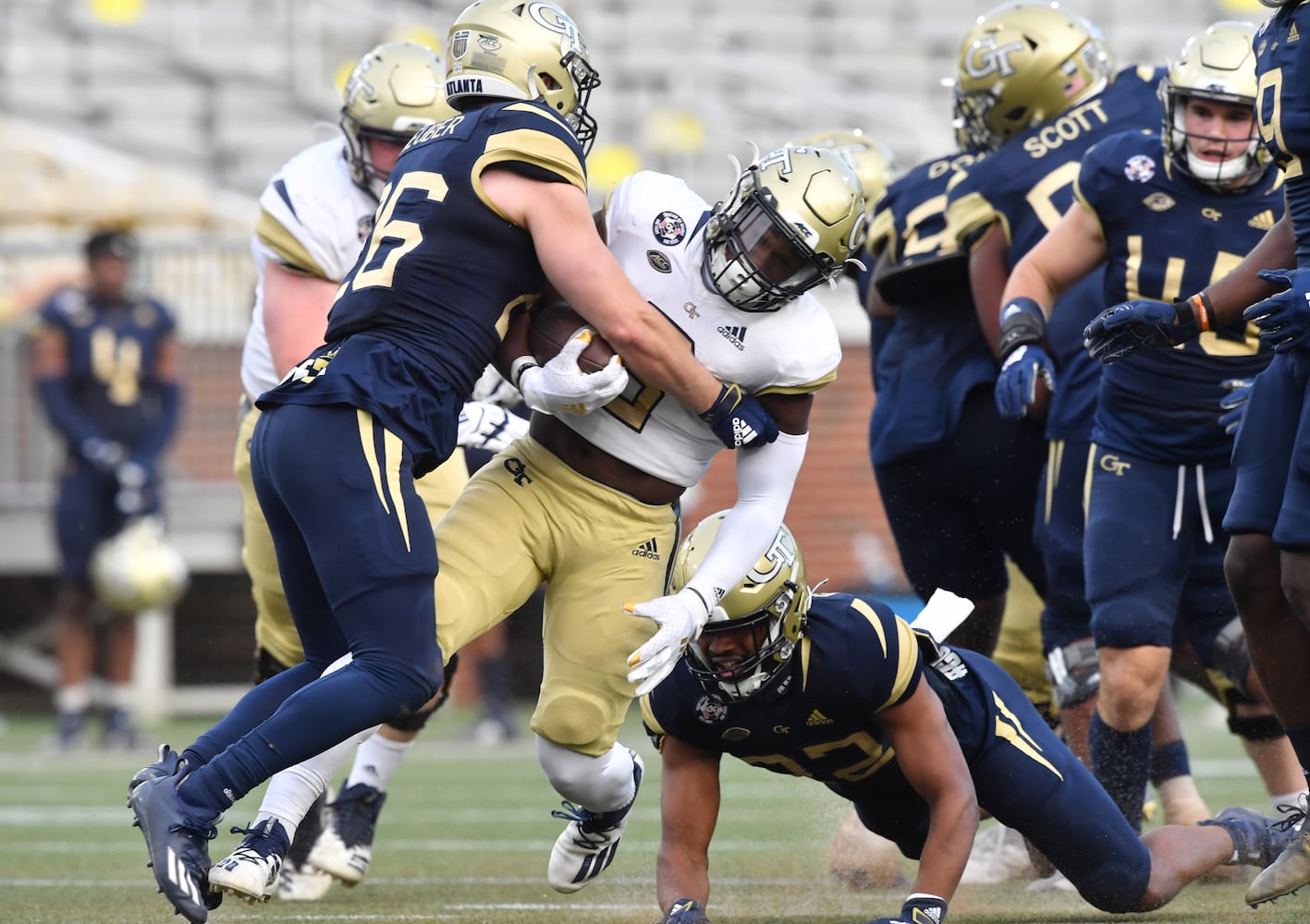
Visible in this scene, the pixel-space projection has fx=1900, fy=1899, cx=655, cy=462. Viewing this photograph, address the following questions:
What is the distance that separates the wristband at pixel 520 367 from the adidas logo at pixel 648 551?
449 mm

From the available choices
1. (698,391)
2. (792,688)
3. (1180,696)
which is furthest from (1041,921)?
(1180,696)

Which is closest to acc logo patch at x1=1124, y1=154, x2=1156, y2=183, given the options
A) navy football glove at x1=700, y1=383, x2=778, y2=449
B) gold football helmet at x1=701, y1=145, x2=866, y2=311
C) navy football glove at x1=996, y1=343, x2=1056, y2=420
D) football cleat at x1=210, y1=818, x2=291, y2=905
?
navy football glove at x1=996, y1=343, x2=1056, y2=420

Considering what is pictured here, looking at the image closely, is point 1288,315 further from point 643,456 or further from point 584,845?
point 584,845

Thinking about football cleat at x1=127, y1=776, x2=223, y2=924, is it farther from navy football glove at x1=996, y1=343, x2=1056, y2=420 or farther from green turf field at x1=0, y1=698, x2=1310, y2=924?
navy football glove at x1=996, y1=343, x2=1056, y2=420

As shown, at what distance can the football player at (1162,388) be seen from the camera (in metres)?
4.68

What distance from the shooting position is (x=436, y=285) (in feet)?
12.1

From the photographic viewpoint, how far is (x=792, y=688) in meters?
3.89

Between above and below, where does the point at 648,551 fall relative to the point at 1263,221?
below

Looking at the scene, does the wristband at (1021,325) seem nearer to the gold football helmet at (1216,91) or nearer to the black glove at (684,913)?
the gold football helmet at (1216,91)

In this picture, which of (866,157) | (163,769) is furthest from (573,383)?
(866,157)

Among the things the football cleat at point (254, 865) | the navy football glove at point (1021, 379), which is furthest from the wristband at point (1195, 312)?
the football cleat at point (254, 865)

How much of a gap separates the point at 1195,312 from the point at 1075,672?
130 centimetres

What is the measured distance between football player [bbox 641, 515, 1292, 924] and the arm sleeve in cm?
3

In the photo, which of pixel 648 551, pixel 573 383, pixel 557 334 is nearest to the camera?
pixel 573 383
